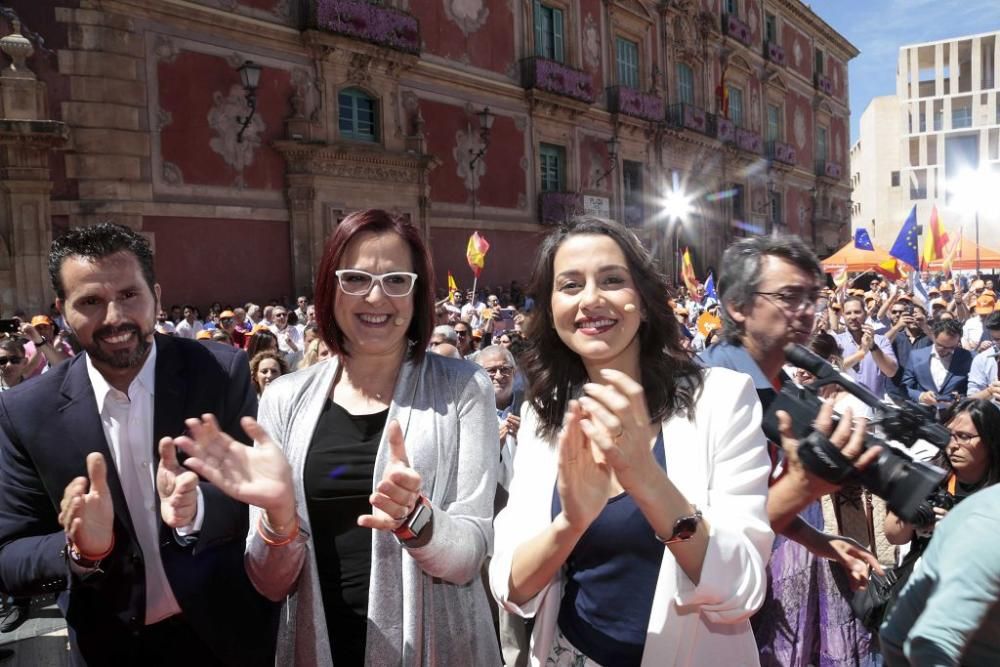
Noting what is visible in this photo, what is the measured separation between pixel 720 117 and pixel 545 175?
11006 mm

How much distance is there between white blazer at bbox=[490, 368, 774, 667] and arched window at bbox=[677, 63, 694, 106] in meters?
26.3

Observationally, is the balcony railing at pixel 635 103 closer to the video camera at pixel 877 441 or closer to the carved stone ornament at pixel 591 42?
the carved stone ornament at pixel 591 42

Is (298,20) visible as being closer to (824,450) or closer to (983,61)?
(824,450)

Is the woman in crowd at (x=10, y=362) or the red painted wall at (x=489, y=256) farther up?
the red painted wall at (x=489, y=256)

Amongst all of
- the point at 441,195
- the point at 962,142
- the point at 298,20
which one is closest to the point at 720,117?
the point at 441,195

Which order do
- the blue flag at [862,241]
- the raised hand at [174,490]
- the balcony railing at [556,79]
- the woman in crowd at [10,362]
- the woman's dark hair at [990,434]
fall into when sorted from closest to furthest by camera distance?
the raised hand at [174,490] < the woman's dark hair at [990,434] < the woman in crowd at [10,362] < the blue flag at [862,241] < the balcony railing at [556,79]

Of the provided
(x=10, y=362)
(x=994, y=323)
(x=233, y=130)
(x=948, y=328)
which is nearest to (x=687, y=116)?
(x=233, y=130)

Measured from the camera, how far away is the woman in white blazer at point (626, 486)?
58.9 inches

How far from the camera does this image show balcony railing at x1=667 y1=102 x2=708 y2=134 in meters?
25.0

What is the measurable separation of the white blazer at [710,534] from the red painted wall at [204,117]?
12530mm

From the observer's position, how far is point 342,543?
1.99 m

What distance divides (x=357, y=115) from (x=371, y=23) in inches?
75.2

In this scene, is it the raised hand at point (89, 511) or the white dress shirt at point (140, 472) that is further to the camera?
the white dress shirt at point (140, 472)

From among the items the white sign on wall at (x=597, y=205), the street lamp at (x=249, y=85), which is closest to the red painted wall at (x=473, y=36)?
the white sign on wall at (x=597, y=205)
